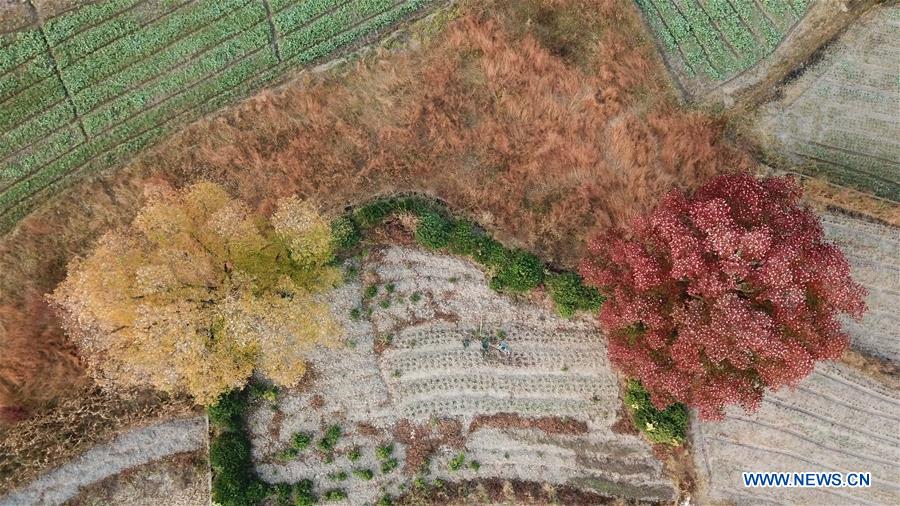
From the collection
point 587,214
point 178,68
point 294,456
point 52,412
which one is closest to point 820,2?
point 587,214

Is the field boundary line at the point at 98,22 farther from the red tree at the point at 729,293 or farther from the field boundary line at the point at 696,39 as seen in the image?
the red tree at the point at 729,293

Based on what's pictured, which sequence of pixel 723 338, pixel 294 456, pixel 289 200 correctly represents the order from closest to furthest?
pixel 723 338 < pixel 289 200 < pixel 294 456

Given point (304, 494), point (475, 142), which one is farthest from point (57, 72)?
point (304, 494)

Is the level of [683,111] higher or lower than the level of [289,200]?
higher

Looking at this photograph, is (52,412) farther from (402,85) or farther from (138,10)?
(402,85)

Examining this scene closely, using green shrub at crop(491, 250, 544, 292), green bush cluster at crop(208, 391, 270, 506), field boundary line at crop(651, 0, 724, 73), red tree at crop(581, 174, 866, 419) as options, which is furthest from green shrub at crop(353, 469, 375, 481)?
field boundary line at crop(651, 0, 724, 73)

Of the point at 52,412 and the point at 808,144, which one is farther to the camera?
the point at 808,144

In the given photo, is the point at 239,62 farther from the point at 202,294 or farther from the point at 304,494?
the point at 304,494

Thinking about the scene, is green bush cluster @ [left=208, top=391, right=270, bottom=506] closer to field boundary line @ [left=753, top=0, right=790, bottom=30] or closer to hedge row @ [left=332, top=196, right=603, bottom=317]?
hedge row @ [left=332, top=196, right=603, bottom=317]
